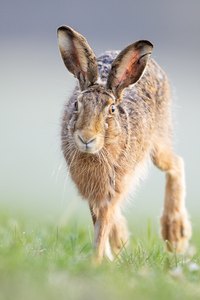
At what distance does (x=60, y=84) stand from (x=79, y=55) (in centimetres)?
877

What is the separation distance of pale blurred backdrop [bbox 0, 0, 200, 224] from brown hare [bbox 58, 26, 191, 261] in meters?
0.26

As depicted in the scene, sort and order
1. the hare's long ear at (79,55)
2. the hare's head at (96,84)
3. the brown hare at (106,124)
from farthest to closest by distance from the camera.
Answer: the hare's long ear at (79,55), the brown hare at (106,124), the hare's head at (96,84)

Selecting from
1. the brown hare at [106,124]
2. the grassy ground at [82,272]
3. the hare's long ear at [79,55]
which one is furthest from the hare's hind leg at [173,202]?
the hare's long ear at [79,55]

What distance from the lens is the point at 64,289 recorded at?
5.18 meters

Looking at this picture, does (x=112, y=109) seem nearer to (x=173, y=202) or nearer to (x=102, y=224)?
(x=102, y=224)

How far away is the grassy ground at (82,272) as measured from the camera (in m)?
5.14

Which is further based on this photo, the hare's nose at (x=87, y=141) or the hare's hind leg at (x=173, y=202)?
the hare's hind leg at (x=173, y=202)

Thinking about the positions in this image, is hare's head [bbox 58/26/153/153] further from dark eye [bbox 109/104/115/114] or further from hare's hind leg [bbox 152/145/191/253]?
hare's hind leg [bbox 152/145/191/253]

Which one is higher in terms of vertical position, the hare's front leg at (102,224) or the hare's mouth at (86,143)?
the hare's mouth at (86,143)

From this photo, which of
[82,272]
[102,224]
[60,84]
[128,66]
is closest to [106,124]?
[128,66]

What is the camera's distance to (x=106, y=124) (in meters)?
7.14

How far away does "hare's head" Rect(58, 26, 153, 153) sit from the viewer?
6973mm

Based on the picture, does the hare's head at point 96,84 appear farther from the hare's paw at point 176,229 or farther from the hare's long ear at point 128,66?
the hare's paw at point 176,229

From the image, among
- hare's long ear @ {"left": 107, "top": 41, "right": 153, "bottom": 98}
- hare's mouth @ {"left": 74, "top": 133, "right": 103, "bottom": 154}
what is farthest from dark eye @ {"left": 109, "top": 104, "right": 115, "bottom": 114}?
hare's mouth @ {"left": 74, "top": 133, "right": 103, "bottom": 154}
